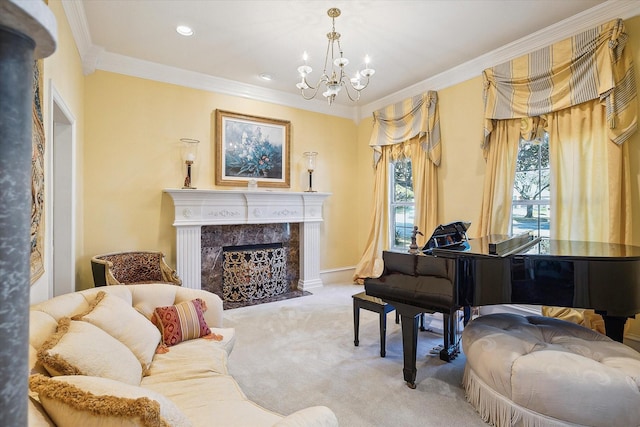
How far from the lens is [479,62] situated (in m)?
3.98

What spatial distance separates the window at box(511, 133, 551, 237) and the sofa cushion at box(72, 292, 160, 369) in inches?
151

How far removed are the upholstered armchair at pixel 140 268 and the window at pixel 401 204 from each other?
11.0 feet

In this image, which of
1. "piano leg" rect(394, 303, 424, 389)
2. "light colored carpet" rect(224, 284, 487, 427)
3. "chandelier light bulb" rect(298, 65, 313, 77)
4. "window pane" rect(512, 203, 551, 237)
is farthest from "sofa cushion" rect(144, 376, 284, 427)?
A: "window pane" rect(512, 203, 551, 237)

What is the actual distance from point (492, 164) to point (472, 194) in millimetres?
464

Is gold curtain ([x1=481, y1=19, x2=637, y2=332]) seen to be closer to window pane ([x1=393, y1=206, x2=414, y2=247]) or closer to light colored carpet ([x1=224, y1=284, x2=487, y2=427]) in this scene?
window pane ([x1=393, y1=206, x2=414, y2=247])

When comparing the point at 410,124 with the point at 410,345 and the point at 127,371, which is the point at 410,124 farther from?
the point at 127,371

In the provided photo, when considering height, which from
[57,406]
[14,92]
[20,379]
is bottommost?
[57,406]

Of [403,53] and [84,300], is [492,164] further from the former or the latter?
[84,300]

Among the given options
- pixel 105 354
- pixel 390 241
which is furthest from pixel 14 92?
pixel 390 241

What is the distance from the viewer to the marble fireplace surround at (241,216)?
4133 millimetres

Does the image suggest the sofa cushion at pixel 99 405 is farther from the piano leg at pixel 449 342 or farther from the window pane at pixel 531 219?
the window pane at pixel 531 219

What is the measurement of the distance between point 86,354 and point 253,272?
3.44 meters

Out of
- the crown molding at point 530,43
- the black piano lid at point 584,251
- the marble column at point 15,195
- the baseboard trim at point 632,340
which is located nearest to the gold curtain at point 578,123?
the crown molding at point 530,43

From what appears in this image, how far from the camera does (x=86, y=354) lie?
4.26ft
